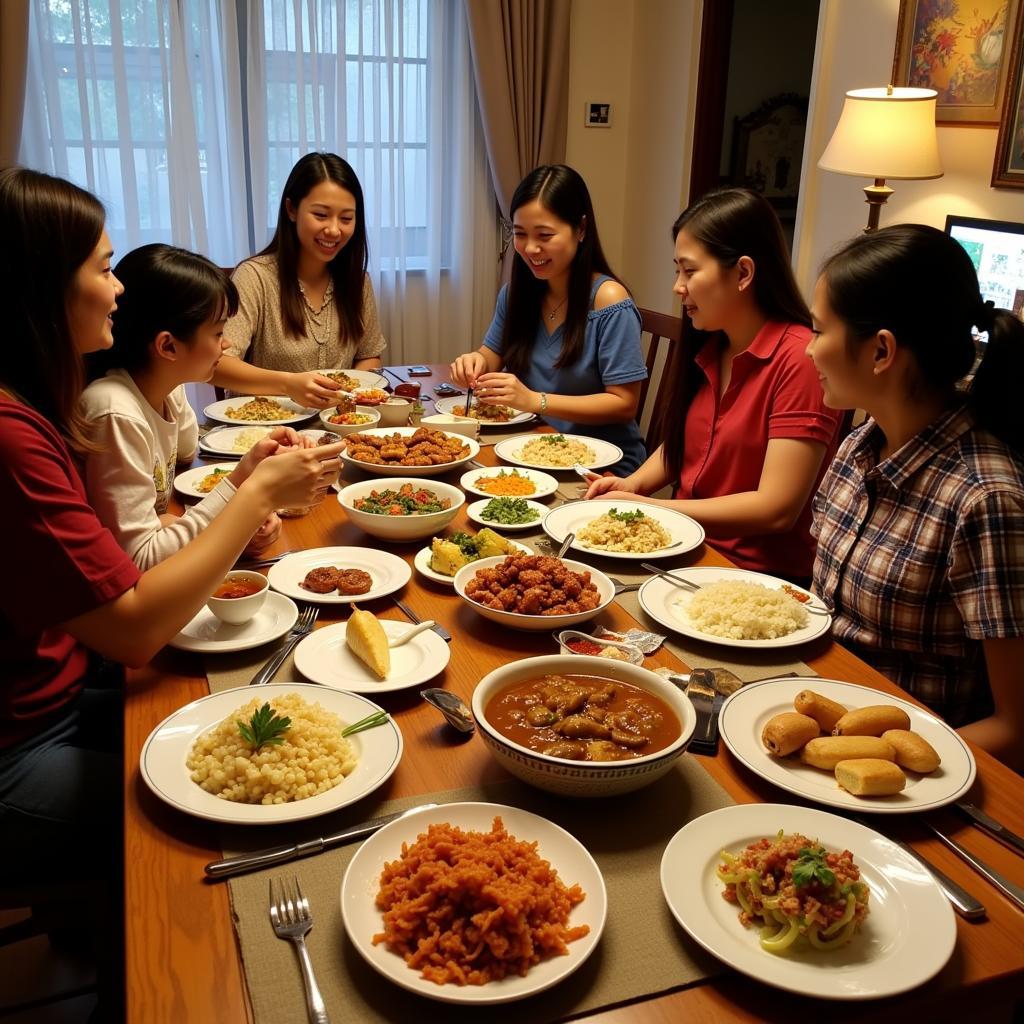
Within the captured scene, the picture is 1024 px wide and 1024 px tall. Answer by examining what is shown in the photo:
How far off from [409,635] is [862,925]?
2.51 ft

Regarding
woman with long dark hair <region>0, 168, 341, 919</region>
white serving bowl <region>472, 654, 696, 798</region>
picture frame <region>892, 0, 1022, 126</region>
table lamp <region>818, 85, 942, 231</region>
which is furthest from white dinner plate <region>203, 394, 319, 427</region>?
picture frame <region>892, 0, 1022, 126</region>

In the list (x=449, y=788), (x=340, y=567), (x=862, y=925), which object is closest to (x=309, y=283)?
(x=340, y=567)

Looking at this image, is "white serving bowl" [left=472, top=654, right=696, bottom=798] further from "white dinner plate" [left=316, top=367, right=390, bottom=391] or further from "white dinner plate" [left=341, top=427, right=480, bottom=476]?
"white dinner plate" [left=316, top=367, right=390, bottom=391]

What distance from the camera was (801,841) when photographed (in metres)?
0.94

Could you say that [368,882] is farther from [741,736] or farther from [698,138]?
[698,138]

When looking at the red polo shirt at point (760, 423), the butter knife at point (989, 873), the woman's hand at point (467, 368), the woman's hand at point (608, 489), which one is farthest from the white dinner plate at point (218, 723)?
the woman's hand at point (467, 368)

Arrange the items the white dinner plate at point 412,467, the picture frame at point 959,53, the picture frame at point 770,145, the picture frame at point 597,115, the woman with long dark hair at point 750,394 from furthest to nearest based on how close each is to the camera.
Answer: the picture frame at point 770,145 < the picture frame at point 597,115 < the picture frame at point 959,53 < the white dinner plate at point 412,467 < the woman with long dark hair at point 750,394

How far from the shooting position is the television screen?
Result: 10.5 ft

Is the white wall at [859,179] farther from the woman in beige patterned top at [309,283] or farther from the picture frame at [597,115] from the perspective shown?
the woman in beige patterned top at [309,283]

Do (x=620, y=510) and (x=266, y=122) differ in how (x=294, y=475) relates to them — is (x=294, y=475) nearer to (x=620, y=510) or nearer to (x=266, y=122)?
(x=620, y=510)

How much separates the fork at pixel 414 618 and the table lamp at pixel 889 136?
8.74 feet

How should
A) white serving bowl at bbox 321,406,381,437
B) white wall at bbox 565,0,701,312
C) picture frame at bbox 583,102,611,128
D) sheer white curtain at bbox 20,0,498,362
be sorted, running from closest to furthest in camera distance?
white serving bowl at bbox 321,406,381,437 → sheer white curtain at bbox 20,0,498,362 → white wall at bbox 565,0,701,312 → picture frame at bbox 583,102,611,128

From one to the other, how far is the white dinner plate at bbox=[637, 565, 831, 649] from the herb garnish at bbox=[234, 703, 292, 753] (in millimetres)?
654

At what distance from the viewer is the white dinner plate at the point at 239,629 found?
4.64 ft
